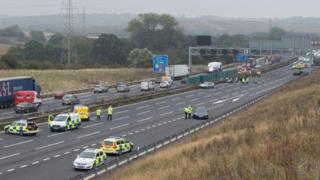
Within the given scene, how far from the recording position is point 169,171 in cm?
2280

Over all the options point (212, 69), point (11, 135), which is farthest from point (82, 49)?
point (11, 135)

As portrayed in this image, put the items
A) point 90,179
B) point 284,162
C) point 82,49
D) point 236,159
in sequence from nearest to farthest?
point 284,162
point 236,159
point 90,179
point 82,49

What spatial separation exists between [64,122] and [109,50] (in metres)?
127

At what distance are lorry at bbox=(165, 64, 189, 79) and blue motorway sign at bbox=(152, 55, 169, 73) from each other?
1734 mm

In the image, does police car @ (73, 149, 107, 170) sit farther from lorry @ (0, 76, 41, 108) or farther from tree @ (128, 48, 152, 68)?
tree @ (128, 48, 152, 68)

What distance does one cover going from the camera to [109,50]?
569ft

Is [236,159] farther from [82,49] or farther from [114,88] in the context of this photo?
[82,49]

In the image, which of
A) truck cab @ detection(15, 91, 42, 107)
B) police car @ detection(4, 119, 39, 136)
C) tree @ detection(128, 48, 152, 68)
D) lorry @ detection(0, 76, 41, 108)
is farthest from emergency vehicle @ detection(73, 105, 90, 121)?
tree @ detection(128, 48, 152, 68)

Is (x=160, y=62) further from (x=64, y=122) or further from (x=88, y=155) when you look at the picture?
(x=88, y=155)

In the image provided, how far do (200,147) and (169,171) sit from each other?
6.86 metres

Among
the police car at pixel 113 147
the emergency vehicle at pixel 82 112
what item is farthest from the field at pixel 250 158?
the emergency vehicle at pixel 82 112

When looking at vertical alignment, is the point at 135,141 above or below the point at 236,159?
below

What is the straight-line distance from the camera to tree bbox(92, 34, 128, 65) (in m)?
170

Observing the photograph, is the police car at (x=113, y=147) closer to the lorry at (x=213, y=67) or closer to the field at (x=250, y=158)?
the field at (x=250, y=158)
